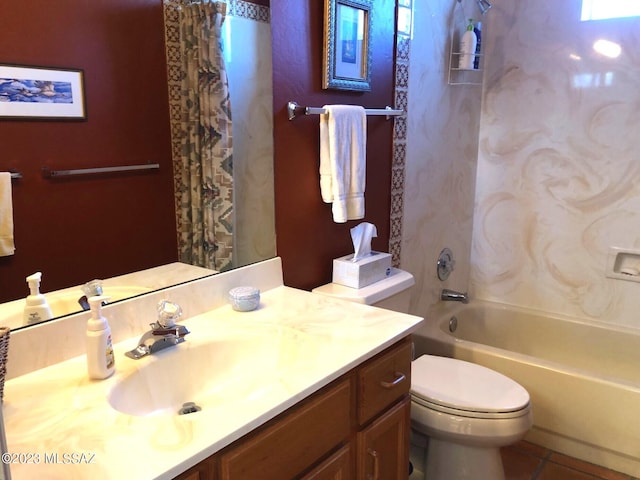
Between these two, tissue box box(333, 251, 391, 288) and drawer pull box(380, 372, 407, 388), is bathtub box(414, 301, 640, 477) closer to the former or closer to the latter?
tissue box box(333, 251, 391, 288)

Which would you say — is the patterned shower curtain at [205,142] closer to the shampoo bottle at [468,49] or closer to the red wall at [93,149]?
the red wall at [93,149]

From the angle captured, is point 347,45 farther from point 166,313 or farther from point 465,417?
point 465,417

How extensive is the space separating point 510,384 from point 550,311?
1.08m

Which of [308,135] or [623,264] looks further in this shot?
[623,264]

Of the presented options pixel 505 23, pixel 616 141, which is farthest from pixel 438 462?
pixel 505 23

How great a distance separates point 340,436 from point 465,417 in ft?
2.28

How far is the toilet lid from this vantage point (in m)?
1.81

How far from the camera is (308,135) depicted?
1802 millimetres

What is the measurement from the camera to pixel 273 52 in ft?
5.40

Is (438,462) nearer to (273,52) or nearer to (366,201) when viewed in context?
(366,201)

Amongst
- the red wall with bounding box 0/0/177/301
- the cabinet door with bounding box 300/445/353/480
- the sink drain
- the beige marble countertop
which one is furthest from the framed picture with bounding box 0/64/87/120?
the cabinet door with bounding box 300/445/353/480

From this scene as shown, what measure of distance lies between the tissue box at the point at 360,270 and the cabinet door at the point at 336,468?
2.33ft

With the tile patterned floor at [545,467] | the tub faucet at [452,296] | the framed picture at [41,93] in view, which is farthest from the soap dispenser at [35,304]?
the tub faucet at [452,296]

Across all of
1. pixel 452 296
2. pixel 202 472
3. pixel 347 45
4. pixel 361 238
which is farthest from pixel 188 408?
pixel 452 296
